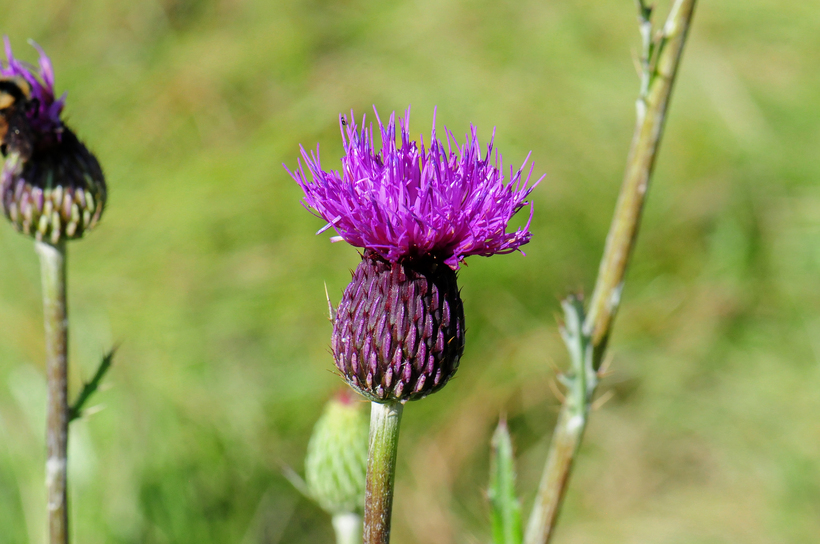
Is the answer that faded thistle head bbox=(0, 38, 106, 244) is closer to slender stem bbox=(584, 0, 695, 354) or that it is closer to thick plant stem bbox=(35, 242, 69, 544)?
thick plant stem bbox=(35, 242, 69, 544)

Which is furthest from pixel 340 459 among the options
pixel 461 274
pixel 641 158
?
pixel 461 274

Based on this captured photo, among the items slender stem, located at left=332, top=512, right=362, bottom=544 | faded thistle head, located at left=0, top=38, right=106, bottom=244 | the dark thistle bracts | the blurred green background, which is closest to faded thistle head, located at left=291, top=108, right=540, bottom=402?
the dark thistle bracts

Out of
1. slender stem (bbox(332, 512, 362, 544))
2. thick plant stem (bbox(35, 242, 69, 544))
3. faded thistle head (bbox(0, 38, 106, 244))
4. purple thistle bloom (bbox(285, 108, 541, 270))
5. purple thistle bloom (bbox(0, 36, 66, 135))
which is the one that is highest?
purple thistle bloom (bbox(0, 36, 66, 135))

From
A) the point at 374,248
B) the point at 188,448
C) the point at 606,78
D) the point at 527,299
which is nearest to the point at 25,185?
the point at 374,248

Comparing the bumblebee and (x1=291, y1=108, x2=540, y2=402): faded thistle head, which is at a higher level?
the bumblebee

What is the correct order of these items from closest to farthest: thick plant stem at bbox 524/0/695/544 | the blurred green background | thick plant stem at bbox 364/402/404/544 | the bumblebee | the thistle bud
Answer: thick plant stem at bbox 364/402/404/544
thick plant stem at bbox 524/0/695/544
the bumblebee
the thistle bud
the blurred green background

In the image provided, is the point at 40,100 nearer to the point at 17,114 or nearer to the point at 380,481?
the point at 17,114

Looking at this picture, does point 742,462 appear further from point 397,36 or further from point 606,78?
point 397,36

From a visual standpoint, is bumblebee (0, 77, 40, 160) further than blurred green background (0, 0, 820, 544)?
No

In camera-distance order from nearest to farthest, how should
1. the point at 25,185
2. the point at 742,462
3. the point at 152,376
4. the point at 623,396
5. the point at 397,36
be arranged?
1. the point at 25,185
2. the point at 152,376
3. the point at 742,462
4. the point at 623,396
5. the point at 397,36
